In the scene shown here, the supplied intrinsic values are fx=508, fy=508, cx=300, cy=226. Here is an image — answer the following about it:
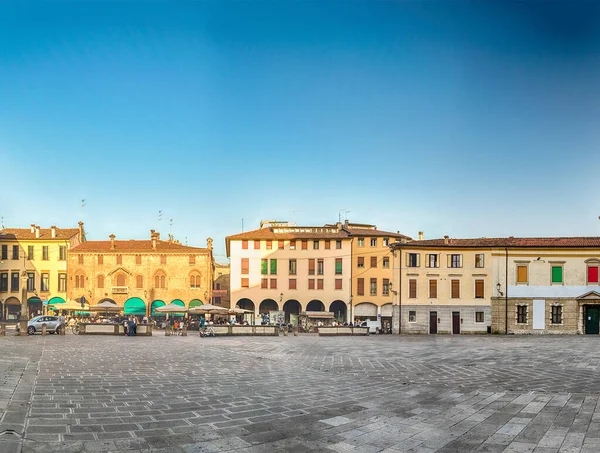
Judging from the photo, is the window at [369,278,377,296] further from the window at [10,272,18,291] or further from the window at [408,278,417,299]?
the window at [10,272,18,291]

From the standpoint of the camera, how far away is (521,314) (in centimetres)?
4581

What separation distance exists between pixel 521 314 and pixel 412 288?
9.85 metres

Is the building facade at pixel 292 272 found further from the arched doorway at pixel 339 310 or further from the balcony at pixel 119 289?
the balcony at pixel 119 289

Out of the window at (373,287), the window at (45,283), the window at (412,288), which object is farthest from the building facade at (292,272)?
the window at (45,283)

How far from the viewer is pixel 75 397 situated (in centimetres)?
1183

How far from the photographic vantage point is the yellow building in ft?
185

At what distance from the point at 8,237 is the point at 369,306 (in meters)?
41.5

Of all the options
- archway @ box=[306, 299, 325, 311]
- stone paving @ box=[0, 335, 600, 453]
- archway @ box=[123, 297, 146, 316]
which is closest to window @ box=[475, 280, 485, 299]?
archway @ box=[306, 299, 325, 311]

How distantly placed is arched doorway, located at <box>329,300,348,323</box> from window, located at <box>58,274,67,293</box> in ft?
98.2

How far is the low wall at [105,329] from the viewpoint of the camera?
1382 inches

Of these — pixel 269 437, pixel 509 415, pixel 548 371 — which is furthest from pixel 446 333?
pixel 269 437

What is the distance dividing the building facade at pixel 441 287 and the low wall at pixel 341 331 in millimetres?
7528

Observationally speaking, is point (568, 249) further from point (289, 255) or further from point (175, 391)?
point (175, 391)

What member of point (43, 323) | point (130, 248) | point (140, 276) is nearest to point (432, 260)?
point (140, 276)
